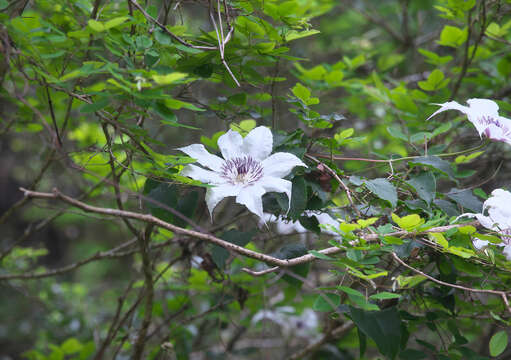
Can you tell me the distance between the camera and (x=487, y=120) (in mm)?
880

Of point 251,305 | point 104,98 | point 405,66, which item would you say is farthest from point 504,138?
point 405,66

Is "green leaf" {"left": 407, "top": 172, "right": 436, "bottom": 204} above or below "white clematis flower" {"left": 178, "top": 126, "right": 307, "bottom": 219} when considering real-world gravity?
below

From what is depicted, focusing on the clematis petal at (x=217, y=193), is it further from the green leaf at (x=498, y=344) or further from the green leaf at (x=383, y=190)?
the green leaf at (x=498, y=344)

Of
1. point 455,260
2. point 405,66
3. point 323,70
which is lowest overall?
point 405,66

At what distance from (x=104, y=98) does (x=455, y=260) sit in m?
0.72

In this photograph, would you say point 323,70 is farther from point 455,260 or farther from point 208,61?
point 455,260

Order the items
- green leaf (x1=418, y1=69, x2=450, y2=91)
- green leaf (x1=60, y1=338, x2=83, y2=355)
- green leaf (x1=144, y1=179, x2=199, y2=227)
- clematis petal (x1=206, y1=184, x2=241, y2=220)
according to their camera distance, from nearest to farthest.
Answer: clematis petal (x1=206, y1=184, x2=241, y2=220), green leaf (x1=144, y1=179, x2=199, y2=227), green leaf (x1=418, y1=69, x2=450, y2=91), green leaf (x1=60, y1=338, x2=83, y2=355)

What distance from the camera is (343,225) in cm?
75

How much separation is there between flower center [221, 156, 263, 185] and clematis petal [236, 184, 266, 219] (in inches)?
1.6

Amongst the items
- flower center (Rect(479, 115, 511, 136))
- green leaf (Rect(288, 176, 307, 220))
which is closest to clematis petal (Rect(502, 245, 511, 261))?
flower center (Rect(479, 115, 511, 136))

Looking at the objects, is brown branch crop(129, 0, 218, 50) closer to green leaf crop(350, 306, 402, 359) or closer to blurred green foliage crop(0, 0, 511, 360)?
blurred green foliage crop(0, 0, 511, 360)

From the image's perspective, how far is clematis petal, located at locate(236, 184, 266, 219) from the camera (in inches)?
31.5

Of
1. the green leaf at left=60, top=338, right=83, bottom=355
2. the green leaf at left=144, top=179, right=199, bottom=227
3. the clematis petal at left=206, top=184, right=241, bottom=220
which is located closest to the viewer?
the clematis petal at left=206, top=184, right=241, bottom=220

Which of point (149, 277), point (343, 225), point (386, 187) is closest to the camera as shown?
point (343, 225)
